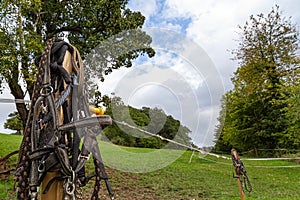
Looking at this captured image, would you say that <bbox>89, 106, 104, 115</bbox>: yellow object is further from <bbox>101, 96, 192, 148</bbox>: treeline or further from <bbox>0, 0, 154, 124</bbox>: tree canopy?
<bbox>0, 0, 154, 124</bbox>: tree canopy

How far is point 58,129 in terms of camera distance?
82 centimetres

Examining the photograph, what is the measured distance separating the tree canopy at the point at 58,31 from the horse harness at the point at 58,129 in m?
4.87

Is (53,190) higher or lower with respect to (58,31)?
lower

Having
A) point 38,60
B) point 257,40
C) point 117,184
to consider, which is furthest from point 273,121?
point 38,60

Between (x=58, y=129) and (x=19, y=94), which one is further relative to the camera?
(x=19, y=94)

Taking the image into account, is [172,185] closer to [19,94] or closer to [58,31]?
[19,94]

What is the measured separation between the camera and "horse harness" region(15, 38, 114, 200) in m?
0.80

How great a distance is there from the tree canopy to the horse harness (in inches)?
192

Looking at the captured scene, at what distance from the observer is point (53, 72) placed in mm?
931

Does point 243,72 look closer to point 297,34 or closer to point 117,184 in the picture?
point 297,34

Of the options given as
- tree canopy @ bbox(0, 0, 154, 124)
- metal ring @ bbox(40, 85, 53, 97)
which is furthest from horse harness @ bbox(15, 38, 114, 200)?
tree canopy @ bbox(0, 0, 154, 124)

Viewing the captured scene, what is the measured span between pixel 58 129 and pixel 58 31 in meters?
7.96

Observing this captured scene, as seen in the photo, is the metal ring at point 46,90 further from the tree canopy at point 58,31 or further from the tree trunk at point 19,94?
the tree trunk at point 19,94

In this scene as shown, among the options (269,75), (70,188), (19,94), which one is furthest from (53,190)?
(269,75)
